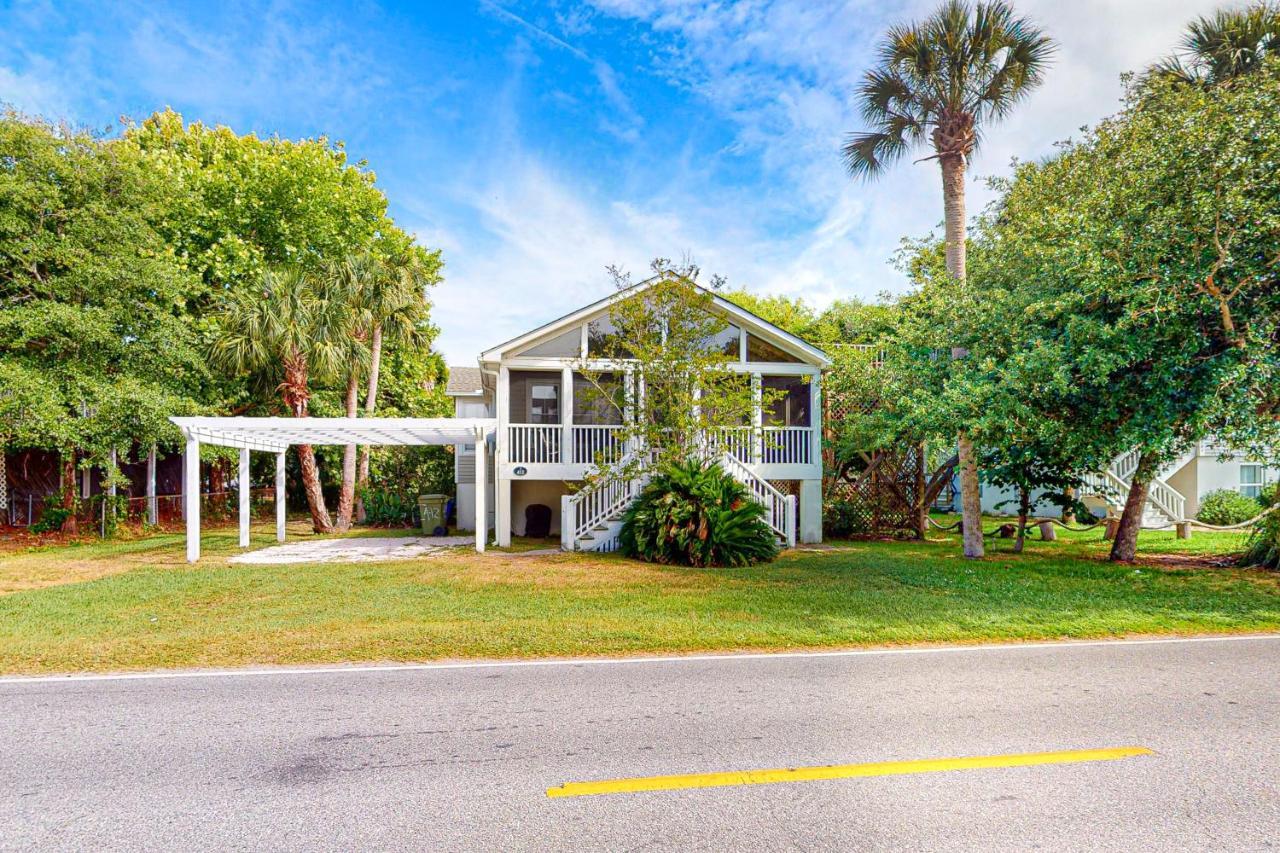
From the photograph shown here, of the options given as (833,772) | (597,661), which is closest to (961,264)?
(597,661)

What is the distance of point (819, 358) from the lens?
15031 mm

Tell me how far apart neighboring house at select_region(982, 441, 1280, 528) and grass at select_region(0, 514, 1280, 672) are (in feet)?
20.7

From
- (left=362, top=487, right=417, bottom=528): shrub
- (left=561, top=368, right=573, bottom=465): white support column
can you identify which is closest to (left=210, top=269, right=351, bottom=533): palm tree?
(left=362, top=487, right=417, bottom=528): shrub

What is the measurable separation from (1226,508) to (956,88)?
46.6 ft

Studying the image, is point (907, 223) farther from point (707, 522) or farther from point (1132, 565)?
point (707, 522)

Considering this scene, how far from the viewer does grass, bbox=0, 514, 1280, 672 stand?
21.4ft

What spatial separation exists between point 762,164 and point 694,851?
18147 mm

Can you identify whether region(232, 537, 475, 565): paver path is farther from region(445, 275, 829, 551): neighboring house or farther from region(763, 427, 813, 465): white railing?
region(763, 427, 813, 465): white railing

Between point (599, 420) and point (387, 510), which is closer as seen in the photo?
point (599, 420)

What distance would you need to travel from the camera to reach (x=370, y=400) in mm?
19219

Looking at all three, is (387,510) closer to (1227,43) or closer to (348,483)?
(348,483)

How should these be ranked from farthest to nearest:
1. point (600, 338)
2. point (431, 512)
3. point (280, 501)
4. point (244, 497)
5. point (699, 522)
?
point (431, 512) < point (280, 501) < point (244, 497) < point (600, 338) < point (699, 522)

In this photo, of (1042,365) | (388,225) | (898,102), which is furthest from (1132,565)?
(388,225)

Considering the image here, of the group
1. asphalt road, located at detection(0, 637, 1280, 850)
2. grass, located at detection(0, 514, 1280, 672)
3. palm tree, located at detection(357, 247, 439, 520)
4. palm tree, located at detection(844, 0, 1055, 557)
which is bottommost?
grass, located at detection(0, 514, 1280, 672)
